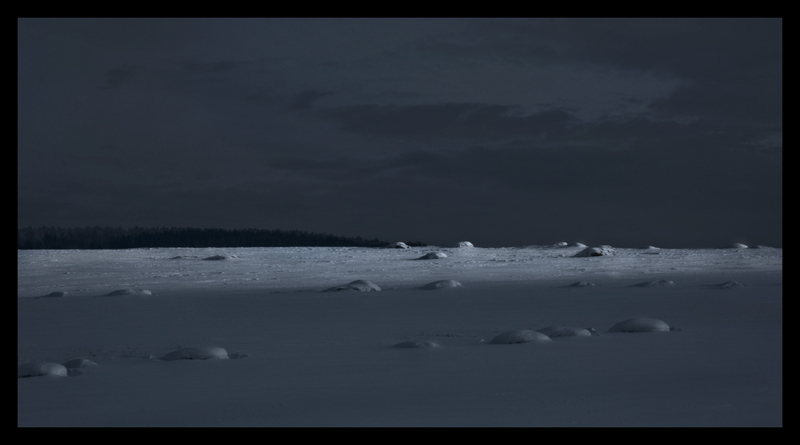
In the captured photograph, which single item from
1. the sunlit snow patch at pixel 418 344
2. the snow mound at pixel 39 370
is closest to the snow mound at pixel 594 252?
the sunlit snow patch at pixel 418 344

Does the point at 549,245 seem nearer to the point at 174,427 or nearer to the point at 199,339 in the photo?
the point at 199,339

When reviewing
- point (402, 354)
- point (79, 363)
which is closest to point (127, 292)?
point (79, 363)

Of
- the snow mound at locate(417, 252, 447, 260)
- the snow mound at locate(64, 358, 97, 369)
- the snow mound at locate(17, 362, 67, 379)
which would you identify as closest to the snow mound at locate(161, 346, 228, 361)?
the snow mound at locate(64, 358, 97, 369)

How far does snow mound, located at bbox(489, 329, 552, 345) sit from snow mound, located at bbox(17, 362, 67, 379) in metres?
3.84

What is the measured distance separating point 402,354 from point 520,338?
1.20 m

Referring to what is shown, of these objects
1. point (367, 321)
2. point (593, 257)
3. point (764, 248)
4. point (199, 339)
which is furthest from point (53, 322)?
point (764, 248)

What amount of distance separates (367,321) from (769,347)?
4669mm

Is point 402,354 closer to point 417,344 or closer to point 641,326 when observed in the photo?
point 417,344

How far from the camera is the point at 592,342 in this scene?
6441mm

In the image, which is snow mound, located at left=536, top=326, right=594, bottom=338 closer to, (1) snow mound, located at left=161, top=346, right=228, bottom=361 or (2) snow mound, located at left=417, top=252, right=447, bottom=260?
(1) snow mound, located at left=161, top=346, right=228, bottom=361

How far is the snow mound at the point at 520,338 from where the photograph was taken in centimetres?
645

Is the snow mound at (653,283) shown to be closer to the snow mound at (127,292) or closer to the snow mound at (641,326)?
the snow mound at (641,326)

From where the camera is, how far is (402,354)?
609 cm

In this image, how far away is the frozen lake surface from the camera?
160 inches
